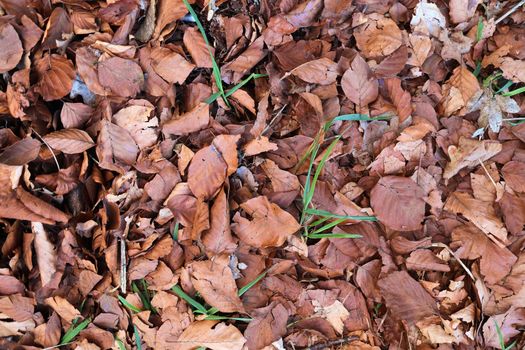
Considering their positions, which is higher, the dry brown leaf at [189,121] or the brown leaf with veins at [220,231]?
the dry brown leaf at [189,121]

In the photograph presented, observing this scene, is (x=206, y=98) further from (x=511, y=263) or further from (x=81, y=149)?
(x=511, y=263)

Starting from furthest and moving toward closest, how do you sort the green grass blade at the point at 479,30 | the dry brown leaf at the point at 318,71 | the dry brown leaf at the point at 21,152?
the green grass blade at the point at 479,30 → the dry brown leaf at the point at 318,71 → the dry brown leaf at the point at 21,152

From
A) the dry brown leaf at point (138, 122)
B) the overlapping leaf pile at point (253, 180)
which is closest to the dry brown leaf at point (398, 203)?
the overlapping leaf pile at point (253, 180)

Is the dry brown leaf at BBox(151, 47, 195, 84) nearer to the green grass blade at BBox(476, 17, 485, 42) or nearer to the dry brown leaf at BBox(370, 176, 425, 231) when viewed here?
the dry brown leaf at BBox(370, 176, 425, 231)

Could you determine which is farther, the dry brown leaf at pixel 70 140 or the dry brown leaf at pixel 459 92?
the dry brown leaf at pixel 459 92

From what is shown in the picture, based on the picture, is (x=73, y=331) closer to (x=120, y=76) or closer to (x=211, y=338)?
(x=211, y=338)

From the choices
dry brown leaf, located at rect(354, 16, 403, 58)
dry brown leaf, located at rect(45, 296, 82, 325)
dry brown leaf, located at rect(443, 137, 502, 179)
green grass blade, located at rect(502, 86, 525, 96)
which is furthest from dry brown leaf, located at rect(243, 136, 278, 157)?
green grass blade, located at rect(502, 86, 525, 96)

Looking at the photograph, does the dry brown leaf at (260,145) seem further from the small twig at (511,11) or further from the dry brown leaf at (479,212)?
the small twig at (511,11)
